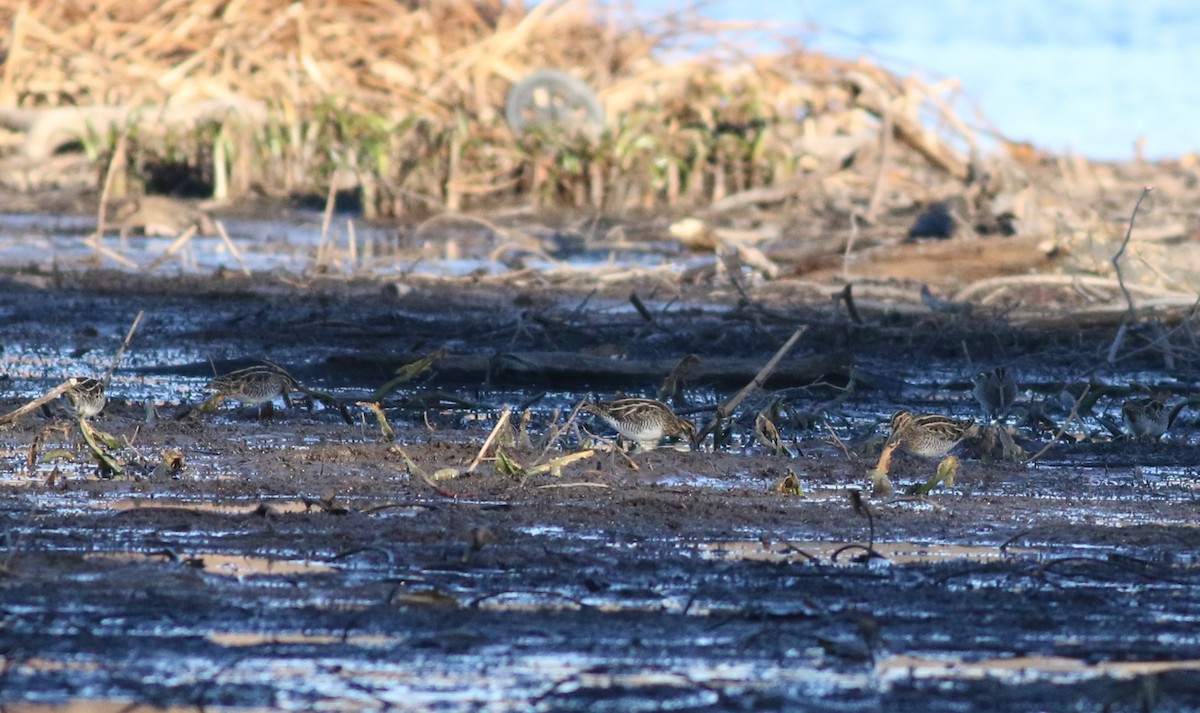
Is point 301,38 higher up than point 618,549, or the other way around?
point 301,38

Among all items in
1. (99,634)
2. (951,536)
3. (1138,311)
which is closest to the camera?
(99,634)

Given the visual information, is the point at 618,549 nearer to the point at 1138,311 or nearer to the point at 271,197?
the point at 1138,311

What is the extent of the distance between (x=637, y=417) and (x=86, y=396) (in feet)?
5.08

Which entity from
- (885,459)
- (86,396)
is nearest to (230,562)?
(86,396)

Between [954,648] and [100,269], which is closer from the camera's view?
[954,648]

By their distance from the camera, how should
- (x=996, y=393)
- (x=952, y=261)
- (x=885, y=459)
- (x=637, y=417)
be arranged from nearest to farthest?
(x=885, y=459) < (x=637, y=417) < (x=996, y=393) < (x=952, y=261)

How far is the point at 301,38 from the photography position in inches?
911

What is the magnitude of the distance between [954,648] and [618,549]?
882 mm

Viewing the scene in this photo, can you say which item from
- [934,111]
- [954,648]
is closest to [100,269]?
[954,648]

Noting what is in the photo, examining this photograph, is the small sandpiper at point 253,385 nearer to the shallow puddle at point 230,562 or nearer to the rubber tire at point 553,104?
the shallow puddle at point 230,562

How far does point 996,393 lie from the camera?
17.8ft

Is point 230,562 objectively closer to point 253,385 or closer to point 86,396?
point 86,396

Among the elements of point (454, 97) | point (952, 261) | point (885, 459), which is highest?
point (454, 97)

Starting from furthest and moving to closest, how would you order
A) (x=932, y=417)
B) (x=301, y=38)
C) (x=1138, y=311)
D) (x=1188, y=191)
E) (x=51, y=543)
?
(x=301, y=38) → (x=1188, y=191) → (x=1138, y=311) → (x=932, y=417) → (x=51, y=543)
